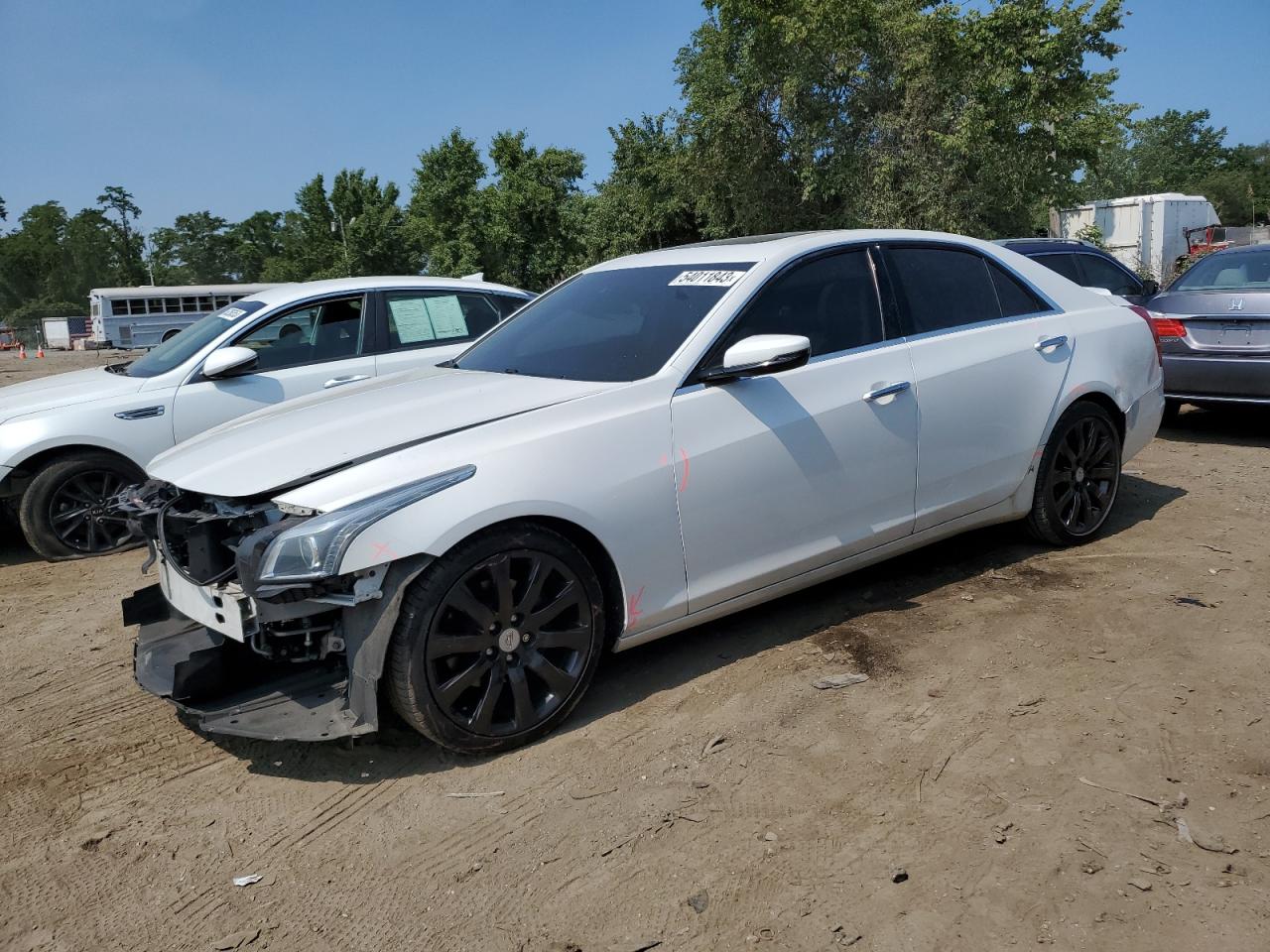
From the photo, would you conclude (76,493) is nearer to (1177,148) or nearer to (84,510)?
(84,510)

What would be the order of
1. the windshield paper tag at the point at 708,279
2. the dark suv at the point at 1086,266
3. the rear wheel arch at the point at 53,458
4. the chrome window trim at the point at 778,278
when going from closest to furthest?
1. the chrome window trim at the point at 778,278
2. the windshield paper tag at the point at 708,279
3. the rear wheel arch at the point at 53,458
4. the dark suv at the point at 1086,266

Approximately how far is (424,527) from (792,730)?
145cm

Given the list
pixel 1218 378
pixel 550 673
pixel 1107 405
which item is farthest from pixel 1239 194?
pixel 550 673

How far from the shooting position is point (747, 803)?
9.86 ft

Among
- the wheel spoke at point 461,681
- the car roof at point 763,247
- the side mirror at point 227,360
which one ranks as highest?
the car roof at point 763,247

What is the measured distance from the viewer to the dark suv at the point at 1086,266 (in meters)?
9.31

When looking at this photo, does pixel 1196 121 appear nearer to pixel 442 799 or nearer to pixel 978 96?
pixel 978 96

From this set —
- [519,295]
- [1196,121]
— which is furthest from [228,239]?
[519,295]

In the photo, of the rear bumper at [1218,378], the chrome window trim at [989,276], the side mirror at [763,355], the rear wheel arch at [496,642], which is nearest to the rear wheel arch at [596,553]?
the rear wheel arch at [496,642]

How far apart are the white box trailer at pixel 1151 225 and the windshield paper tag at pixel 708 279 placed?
30.2m

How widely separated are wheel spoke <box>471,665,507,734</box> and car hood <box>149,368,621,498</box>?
2.69 ft

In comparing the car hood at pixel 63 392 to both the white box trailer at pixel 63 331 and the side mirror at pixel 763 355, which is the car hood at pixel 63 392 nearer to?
the side mirror at pixel 763 355

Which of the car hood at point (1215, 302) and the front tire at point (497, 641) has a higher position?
the car hood at point (1215, 302)

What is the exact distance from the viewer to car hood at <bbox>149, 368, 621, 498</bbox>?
329 cm
